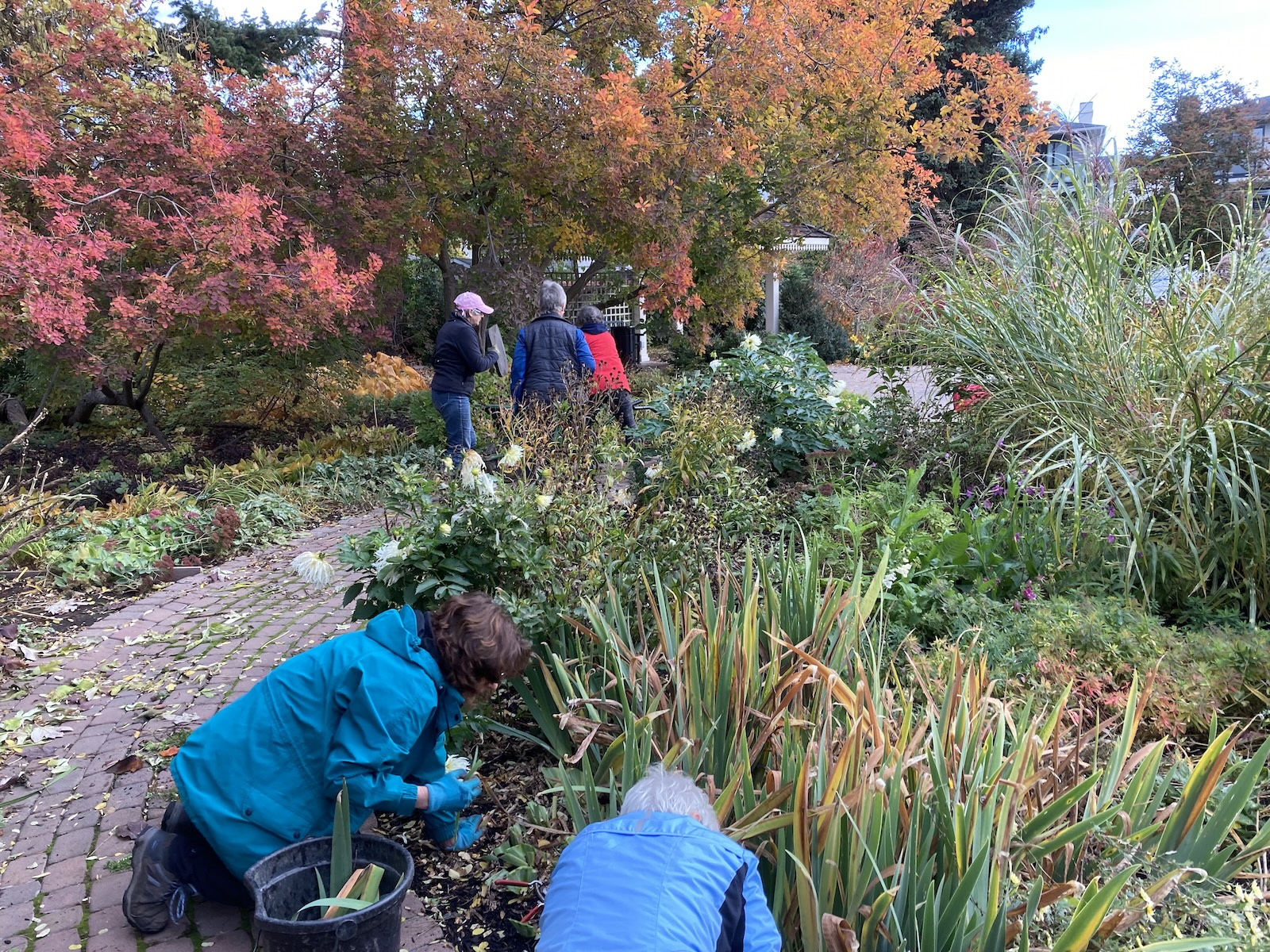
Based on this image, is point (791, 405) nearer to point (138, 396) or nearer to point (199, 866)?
point (199, 866)

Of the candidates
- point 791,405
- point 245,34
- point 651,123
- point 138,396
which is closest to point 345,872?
point 791,405

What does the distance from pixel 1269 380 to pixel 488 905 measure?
Answer: 3628 mm

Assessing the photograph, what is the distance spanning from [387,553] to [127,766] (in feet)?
3.94

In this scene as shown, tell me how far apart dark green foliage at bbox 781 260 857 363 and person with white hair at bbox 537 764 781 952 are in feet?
53.1

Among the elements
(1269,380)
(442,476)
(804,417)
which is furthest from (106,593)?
(1269,380)

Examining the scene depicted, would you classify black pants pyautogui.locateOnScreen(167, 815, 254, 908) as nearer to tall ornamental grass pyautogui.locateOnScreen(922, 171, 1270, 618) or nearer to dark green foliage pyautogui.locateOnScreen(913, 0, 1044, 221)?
tall ornamental grass pyautogui.locateOnScreen(922, 171, 1270, 618)

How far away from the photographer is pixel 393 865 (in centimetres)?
212

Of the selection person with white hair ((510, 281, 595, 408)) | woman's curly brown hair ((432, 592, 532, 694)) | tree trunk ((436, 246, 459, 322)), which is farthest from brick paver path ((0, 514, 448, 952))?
tree trunk ((436, 246, 459, 322))

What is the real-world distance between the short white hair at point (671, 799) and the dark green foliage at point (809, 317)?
52.6 feet

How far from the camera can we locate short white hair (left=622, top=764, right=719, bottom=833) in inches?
65.8

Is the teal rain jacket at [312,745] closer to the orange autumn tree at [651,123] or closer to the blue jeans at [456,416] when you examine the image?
the blue jeans at [456,416]

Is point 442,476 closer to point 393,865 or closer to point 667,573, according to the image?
point 667,573

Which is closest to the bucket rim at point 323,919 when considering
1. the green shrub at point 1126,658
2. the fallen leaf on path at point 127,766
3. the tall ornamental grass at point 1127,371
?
the fallen leaf on path at point 127,766

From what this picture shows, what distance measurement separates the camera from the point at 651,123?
7.61 meters
